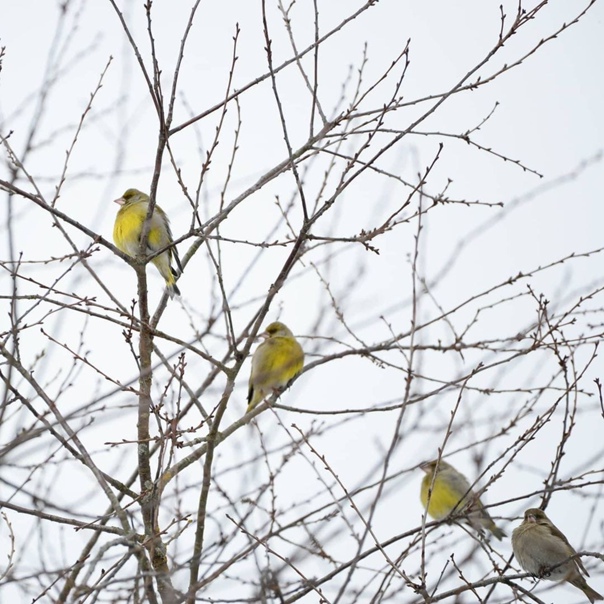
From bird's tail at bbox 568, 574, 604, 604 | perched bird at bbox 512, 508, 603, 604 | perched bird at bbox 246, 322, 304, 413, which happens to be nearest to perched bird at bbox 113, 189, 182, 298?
perched bird at bbox 246, 322, 304, 413

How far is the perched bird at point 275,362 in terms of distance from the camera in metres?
6.89

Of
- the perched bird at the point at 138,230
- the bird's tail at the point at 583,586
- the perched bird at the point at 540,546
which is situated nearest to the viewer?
the bird's tail at the point at 583,586

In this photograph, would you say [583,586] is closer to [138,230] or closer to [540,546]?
[540,546]

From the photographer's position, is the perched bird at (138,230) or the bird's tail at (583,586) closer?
the bird's tail at (583,586)

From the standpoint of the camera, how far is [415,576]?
13.3 ft

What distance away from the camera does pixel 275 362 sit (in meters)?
7.21

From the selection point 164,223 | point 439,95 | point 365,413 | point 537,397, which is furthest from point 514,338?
point 164,223

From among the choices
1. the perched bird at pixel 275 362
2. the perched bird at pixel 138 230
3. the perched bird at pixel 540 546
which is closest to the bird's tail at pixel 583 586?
the perched bird at pixel 540 546

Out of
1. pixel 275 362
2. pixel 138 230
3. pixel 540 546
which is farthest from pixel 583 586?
pixel 138 230

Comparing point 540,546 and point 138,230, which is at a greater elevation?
point 138,230

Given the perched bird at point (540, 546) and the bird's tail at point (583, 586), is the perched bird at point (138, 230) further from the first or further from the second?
the bird's tail at point (583, 586)

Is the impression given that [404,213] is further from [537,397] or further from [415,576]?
[415,576]

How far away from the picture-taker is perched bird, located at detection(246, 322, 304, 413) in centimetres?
689

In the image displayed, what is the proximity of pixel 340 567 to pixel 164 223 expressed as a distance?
5.50 metres
